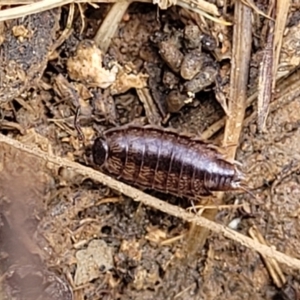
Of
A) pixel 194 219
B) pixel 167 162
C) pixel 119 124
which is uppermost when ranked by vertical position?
pixel 119 124

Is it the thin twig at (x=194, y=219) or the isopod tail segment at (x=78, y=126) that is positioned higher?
the isopod tail segment at (x=78, y=126)

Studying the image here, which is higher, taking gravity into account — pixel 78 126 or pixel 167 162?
pixel 78 126

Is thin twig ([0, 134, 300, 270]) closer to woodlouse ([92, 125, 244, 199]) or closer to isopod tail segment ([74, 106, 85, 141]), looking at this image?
woodlouse ([92, 125, 244, 199])

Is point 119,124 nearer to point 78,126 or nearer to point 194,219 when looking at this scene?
point 78,126

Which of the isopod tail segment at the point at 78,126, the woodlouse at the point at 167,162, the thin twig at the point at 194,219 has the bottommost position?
the thin twig at the point at 194,219

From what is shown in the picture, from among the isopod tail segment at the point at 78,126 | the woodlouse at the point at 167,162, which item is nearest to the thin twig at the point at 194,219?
the woodlouse at the point at 167,162

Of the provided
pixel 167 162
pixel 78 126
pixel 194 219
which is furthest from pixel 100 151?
pixel 194 219

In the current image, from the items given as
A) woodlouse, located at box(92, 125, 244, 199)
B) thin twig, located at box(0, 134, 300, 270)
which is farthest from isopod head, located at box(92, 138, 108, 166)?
thin twig, located at box(0, 134, 300, 270)

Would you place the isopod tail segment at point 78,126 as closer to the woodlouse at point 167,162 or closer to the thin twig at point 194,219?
the woodlouse at point 167,162
